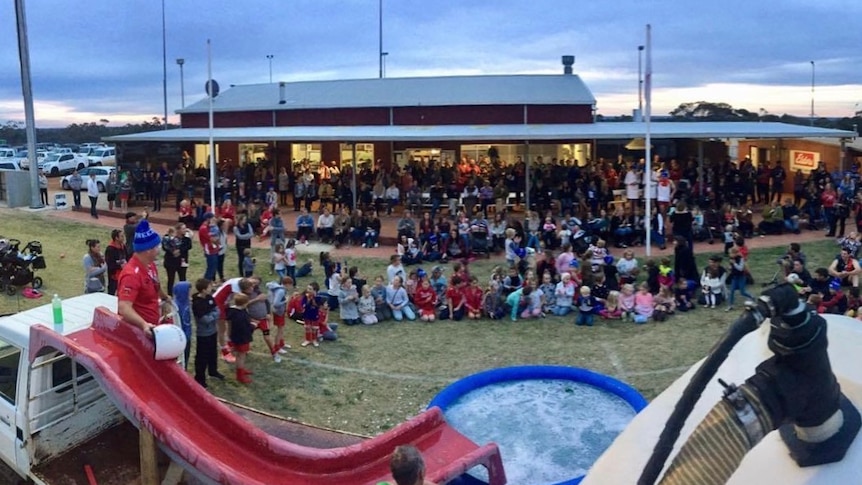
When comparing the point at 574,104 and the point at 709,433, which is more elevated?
the point at 574,104

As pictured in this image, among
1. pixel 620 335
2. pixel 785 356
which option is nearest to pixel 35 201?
pixel 620 335

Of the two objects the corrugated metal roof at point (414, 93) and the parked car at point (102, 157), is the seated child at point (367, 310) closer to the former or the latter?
the corrugated metal roof at point (414, 93)

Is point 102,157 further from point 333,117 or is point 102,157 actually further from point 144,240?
point 144,240

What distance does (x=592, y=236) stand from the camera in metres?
17.0

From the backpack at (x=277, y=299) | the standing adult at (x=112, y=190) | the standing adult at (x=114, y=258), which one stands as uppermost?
the standing adult at (x=112, y=190)

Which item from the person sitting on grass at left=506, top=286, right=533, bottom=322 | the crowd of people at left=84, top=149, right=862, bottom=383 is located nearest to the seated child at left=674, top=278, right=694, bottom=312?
the crowd of people at left=84, top=149, right=862, bottom=383

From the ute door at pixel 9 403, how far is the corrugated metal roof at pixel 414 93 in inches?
919

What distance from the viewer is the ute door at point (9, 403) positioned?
230 inches

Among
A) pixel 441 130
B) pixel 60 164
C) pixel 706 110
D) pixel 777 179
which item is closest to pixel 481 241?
pixel 441 130

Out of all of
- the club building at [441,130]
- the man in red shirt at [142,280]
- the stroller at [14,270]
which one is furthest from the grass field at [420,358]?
the club building at [441,130]

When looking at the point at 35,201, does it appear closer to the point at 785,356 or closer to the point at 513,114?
the point at 513,114

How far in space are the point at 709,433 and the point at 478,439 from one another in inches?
247

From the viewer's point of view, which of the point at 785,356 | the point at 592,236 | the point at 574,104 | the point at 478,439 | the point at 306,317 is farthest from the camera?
the point at 574,104

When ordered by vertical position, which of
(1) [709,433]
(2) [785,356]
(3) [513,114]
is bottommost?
(1) [709,433]
